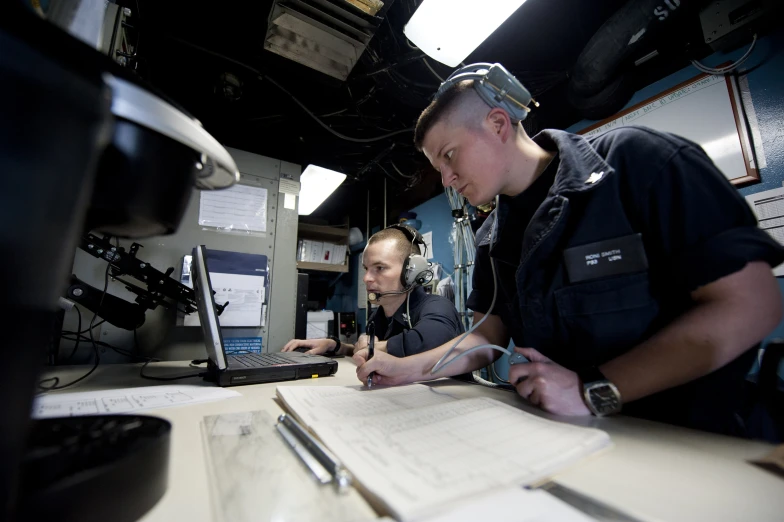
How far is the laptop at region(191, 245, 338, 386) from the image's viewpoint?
0.78 m

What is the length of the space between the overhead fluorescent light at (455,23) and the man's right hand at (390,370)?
4.20ft

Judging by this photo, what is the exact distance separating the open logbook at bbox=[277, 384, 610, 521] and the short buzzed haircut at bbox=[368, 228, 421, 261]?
958 mm

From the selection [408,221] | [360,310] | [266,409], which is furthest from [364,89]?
[360,310]

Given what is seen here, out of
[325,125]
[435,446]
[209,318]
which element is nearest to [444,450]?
[435,446]

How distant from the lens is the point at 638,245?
62cm

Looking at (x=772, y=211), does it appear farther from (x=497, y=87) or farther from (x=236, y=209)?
(x=236, y=209)

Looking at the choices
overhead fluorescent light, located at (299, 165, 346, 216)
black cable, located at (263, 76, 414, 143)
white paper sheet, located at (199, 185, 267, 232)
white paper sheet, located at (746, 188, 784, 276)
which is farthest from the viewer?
overhead fluorescent light, located at (299, 165, 346, 216)

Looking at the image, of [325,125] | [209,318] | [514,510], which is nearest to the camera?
[514,510]

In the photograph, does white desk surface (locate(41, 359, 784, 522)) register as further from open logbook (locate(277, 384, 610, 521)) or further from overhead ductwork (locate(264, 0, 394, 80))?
overhead ductwork (locate(264, 0, 394, 80))

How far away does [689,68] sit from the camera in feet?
4.25

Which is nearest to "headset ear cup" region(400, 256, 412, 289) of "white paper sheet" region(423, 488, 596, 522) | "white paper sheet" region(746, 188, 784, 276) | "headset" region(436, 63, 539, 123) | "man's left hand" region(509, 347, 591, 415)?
"headset" region(436, 63, 539, 123)

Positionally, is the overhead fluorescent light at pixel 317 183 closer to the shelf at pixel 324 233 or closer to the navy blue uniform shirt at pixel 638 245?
the shelf at pixel 324 233

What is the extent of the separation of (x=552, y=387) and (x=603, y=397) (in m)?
0.08

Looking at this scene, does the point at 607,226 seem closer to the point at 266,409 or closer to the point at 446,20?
the point at 266,409
